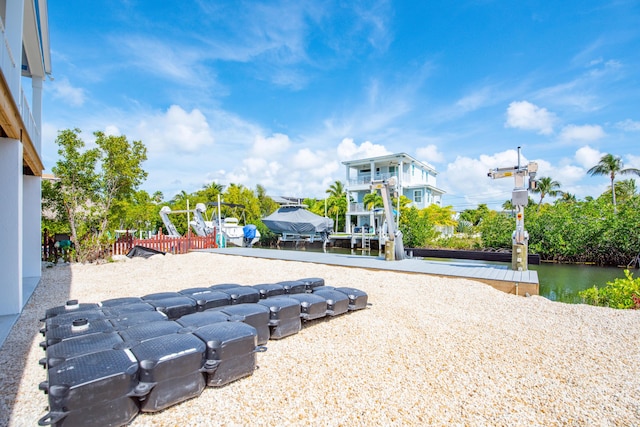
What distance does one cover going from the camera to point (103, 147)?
41.5 ft

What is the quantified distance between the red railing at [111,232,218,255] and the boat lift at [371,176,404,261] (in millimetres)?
9292

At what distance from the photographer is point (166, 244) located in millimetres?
14320

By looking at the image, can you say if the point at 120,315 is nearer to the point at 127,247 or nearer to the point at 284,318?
the point at 284,318

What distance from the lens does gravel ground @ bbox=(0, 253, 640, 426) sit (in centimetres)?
252

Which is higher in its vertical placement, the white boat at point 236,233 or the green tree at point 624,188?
the green tree at point 624,188

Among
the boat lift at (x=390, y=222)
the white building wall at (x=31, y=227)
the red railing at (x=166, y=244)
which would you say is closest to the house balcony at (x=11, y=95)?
the white building wall at (x=31, y=227)

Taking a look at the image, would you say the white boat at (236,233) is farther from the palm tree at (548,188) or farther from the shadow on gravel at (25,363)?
the palm tree at (548,188)

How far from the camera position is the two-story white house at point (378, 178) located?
31.8m

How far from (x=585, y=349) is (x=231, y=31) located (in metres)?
13.0

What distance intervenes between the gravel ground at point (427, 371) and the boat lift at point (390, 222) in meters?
4.45

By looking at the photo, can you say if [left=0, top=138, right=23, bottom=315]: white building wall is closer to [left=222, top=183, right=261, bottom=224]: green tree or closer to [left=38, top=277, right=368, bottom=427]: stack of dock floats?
[left=38, top=277, right=368, bottom=427]: stack of dock floats

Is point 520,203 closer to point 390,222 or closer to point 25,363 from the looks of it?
point 390,222

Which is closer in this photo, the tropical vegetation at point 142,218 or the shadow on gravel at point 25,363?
the shadow on gravel at point 25,363

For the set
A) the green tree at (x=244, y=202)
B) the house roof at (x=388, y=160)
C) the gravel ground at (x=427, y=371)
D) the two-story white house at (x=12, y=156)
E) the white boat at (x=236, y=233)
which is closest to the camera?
the gravel ground at (x=427, y=371)
